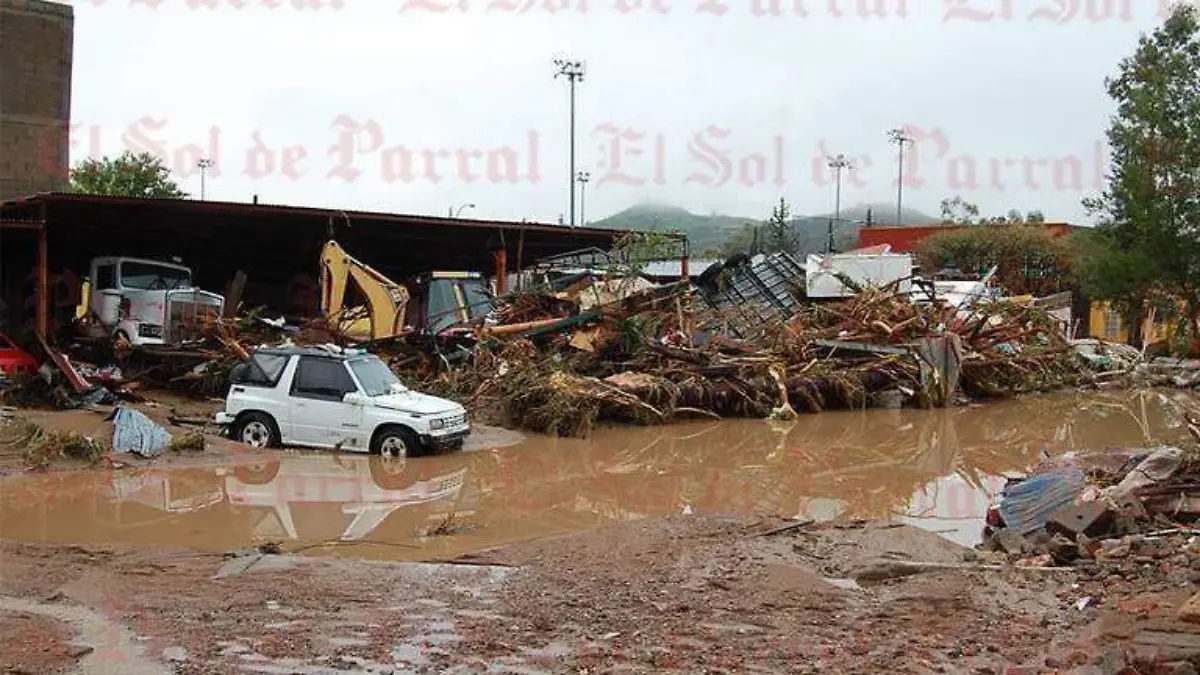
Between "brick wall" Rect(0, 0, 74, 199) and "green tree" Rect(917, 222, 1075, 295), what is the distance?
37651 millimetres

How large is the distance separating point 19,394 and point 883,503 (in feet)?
52.1

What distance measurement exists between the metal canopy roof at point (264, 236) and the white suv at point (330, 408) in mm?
8798

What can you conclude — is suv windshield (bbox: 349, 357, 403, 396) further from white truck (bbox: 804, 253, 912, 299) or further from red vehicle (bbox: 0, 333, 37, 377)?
white truck (bbox: 804, 253, 912, 299)

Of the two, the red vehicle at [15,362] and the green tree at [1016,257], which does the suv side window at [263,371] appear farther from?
the green tree at [1016,257]

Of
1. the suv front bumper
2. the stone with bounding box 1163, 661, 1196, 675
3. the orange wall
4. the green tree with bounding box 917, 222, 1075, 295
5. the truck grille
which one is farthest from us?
the orange wall

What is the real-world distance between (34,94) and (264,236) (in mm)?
10226

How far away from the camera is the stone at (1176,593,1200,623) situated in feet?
19.8

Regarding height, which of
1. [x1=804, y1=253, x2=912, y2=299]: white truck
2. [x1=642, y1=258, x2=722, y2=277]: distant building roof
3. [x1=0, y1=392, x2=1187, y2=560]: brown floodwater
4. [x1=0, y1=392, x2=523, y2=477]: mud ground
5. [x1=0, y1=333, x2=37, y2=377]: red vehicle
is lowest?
[x1=0, y1=392, x2=1187, y2=560]: brown floodwater

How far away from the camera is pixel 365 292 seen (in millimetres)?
22703

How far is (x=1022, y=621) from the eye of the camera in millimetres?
6934

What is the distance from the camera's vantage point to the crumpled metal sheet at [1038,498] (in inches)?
381

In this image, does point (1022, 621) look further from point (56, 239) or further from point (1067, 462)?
point (56, 239)

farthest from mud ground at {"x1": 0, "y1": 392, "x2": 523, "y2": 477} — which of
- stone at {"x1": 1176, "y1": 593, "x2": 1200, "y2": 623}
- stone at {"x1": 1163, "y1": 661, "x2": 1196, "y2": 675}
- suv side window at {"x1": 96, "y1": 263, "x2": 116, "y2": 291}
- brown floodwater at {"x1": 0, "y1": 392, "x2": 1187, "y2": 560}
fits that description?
stone at {"x1": 1163, "y1": 661, "x2": 1196, "y2": 675}

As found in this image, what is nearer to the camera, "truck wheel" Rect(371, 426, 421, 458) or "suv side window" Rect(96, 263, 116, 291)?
"truck wheel" Rect(371, 426, 421, 458)
